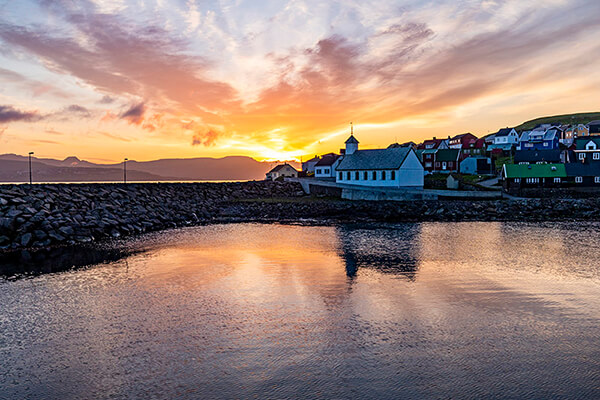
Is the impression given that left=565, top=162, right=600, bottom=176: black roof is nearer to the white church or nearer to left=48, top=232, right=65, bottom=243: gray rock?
the white church

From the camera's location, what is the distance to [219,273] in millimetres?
21062

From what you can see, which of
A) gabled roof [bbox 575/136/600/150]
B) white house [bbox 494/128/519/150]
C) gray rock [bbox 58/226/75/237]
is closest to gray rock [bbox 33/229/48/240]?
gray rock [bbox 58/226/75/237]

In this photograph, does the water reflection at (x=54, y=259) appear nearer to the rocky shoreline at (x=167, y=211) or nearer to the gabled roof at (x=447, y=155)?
the rocky shoreline at (x=167, y=211)

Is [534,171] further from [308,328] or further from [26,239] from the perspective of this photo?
[26,239]

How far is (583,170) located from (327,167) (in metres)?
52.0

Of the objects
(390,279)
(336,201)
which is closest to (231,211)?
(336,201)

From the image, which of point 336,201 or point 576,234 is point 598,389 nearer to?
point 576,234

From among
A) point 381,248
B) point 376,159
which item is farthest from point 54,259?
point 376,159

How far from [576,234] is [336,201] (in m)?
32.0

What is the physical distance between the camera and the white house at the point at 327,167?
9717 cm

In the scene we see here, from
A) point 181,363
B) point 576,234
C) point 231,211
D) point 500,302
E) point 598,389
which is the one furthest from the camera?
point 231,211

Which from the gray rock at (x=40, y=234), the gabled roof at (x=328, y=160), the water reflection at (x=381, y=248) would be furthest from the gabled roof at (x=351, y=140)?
the gray rock at (x=40, y=234)

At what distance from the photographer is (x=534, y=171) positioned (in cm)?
6906

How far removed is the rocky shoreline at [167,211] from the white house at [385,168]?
963 centimetres
